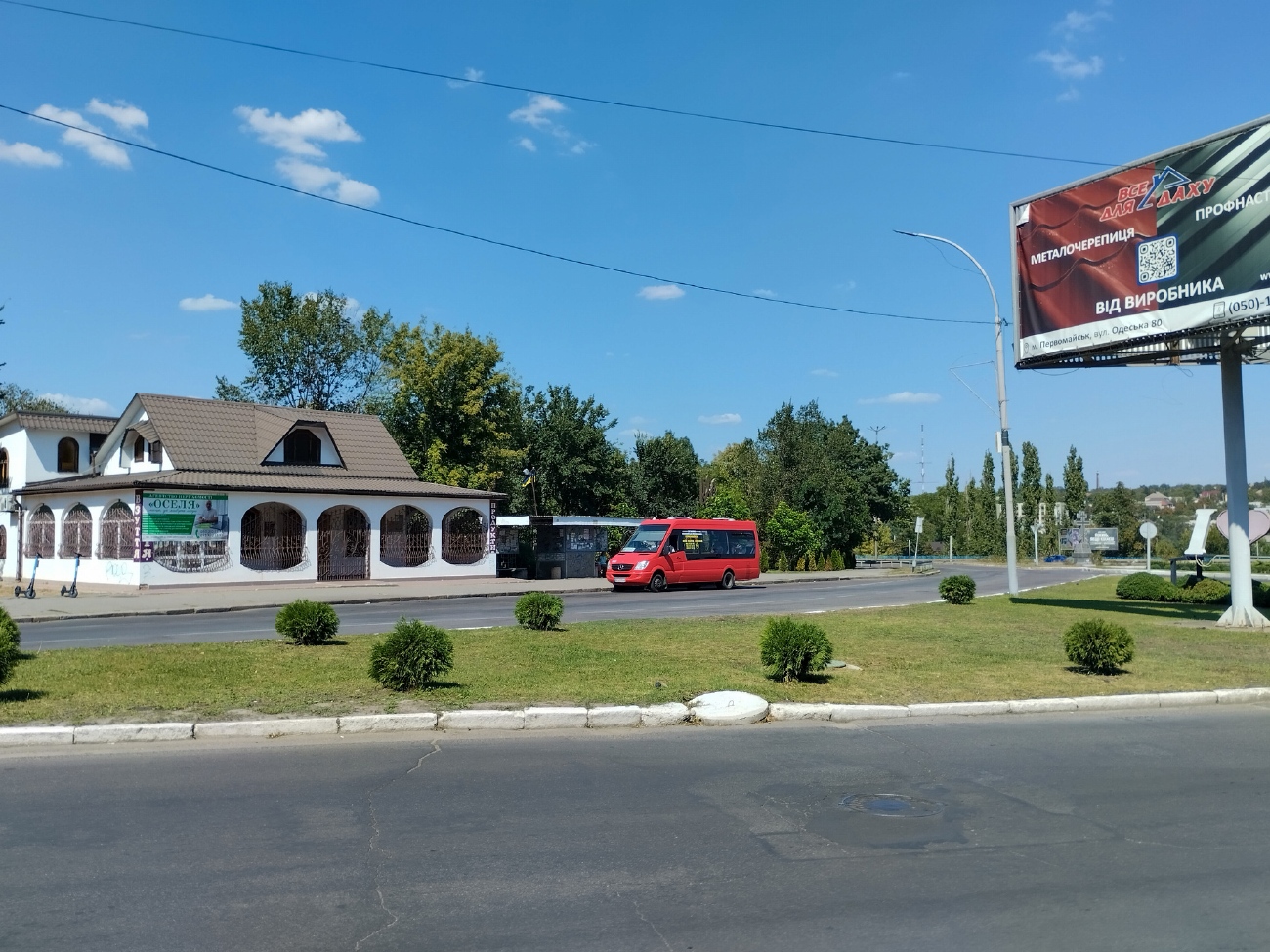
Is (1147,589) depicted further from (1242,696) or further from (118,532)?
(118,532)

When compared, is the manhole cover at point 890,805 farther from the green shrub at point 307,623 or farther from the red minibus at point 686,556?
the red minibus at point 686,556

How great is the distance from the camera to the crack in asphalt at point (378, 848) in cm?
455

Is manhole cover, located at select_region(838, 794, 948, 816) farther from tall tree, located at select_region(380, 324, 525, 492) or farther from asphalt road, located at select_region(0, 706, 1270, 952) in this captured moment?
tall tree, located at select_region(380, 324, 525, 492)

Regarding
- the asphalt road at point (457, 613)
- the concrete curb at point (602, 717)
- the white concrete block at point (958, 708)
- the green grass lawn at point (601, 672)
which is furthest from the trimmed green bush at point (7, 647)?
the white concrete block at point (958, 708)

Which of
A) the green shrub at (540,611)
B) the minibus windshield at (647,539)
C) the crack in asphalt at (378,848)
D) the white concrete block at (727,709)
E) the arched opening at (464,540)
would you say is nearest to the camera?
the crack in asphalt at (378,848)

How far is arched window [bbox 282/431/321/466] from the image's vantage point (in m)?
39.3

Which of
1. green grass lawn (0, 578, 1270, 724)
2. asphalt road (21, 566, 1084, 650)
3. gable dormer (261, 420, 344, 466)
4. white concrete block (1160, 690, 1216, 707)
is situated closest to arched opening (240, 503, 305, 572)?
gable dormer (261, 420, 344, 466)

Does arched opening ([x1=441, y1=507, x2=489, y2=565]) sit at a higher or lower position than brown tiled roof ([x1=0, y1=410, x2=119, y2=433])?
lower

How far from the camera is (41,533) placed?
1496 inches

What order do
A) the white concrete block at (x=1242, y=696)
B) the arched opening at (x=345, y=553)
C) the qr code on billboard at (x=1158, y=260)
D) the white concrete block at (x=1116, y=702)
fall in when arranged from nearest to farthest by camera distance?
the white concrete block at (x=1116, y=702) < the white concrete block at (x=1242, y=696) < the qr code on billboard at (x=1158, y=260) < the arched opening at (x=345, y=553)

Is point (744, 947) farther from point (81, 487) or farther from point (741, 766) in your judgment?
point (81, 487)

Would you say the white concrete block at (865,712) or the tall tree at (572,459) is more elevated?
the tall tree at (572,459)

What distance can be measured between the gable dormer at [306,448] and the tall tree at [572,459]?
1692 cm

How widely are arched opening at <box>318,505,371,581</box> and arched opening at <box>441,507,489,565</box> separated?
125 inches
